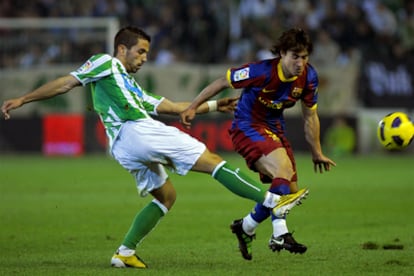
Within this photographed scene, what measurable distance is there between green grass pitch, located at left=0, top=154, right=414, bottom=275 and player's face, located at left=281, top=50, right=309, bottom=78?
1628mm

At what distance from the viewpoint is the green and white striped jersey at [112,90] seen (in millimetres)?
8180

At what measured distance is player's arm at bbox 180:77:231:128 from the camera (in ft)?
27.5

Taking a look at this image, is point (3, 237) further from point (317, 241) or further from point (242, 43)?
point (242, 43)

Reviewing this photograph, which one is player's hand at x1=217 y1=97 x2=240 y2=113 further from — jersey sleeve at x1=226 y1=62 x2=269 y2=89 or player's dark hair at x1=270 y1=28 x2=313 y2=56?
player's dark hair at x1=270 y1=28 x2=313 y2=56

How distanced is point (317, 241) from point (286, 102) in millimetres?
1909

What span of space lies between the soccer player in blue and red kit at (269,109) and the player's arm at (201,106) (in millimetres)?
116

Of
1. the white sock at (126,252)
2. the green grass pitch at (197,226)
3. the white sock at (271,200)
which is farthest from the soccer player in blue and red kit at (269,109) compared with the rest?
the white sock at (126,252)

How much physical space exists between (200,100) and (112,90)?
0.79m

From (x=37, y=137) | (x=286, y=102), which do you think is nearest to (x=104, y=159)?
(x=37, y=137)

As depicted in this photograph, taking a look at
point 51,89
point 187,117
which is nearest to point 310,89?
point 187,117

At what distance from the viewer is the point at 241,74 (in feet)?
28.2

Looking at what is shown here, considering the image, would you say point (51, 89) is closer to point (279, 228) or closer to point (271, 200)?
point (271, 200)

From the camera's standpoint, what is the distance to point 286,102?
28.7ft

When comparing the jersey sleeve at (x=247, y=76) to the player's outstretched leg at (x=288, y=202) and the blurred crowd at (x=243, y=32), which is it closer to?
the player's outstretched leg at (x=288, y=202)
